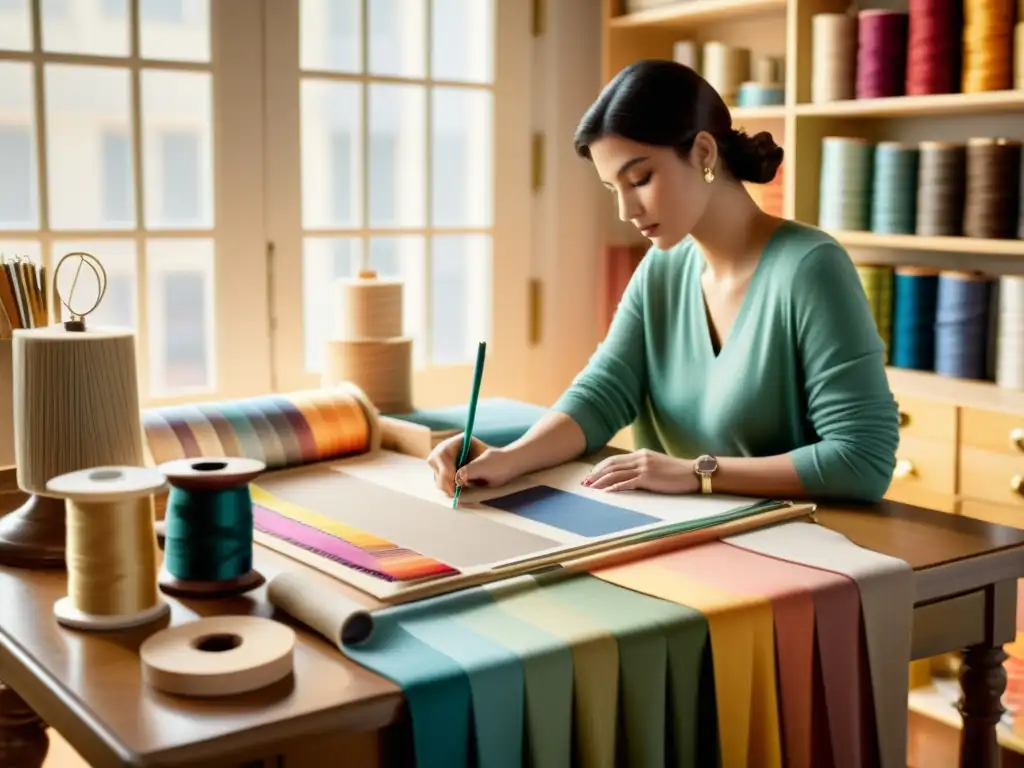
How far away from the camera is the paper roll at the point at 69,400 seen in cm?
136

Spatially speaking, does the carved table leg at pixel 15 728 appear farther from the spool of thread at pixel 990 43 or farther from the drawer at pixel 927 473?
the spool of thread at pixel 990 43

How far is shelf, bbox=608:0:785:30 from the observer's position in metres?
3.05

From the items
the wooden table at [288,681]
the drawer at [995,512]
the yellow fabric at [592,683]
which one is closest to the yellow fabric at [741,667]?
the yellow fabric at [592,683]

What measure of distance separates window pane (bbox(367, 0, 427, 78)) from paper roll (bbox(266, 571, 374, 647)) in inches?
80.9

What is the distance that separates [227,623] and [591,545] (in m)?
0.44

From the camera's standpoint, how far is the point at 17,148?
8.60 feet

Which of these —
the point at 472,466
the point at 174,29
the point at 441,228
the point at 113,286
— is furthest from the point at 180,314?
the point at 472,466

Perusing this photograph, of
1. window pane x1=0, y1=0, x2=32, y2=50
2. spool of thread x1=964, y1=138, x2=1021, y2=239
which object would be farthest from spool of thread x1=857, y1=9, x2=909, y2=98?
window pane x1=0, y1=0, x2=32, y2=50

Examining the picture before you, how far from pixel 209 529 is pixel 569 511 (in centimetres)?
50

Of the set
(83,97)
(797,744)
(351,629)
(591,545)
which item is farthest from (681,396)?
A: (83,97)

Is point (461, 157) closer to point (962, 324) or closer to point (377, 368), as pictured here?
point (377, 368)

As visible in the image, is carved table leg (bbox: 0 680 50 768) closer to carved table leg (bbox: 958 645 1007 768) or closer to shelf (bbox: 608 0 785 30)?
carved table leg (bbox: 958 645 1007 768)

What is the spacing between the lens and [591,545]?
1.43 metres

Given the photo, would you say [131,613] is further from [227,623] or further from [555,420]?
[555,420]
